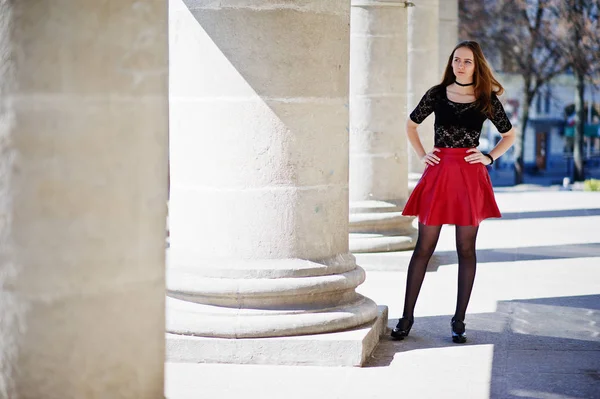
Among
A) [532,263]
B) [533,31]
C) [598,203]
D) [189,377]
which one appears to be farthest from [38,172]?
[533,31]

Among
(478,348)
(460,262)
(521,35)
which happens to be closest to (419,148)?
(460,262)

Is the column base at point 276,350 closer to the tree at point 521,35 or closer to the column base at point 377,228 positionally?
the column base at point 377,228

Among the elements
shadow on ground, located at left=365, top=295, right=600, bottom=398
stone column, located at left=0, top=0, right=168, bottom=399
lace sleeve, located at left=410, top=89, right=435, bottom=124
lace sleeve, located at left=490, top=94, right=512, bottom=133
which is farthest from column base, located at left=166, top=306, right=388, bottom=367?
stone column, located at left=0, top=0, right=168, bottom=399

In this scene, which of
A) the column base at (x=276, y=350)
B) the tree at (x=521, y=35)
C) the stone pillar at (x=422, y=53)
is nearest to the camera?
the column base at (x=276, y=350)

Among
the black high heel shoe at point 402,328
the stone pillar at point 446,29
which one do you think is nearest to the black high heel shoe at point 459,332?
the black high heel shoe at point 402,328

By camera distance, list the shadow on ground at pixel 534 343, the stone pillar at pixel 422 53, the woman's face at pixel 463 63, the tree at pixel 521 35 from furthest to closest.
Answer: the tree at pixel 521 35, the stone pillar at pixel 422 53, the woman's face at pixel 463 63, the shadow on ground at pixel 534 343

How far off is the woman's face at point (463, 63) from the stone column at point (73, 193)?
4.02 metres

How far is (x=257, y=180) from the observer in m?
7.11

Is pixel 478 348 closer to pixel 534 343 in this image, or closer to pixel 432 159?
pixel 534 343

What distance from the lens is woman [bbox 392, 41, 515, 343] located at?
297 inches

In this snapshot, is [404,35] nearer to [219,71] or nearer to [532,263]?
[532,263]

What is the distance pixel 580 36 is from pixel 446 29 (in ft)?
62.2

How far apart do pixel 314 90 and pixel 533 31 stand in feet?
117

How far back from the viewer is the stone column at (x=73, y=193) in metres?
3.65
